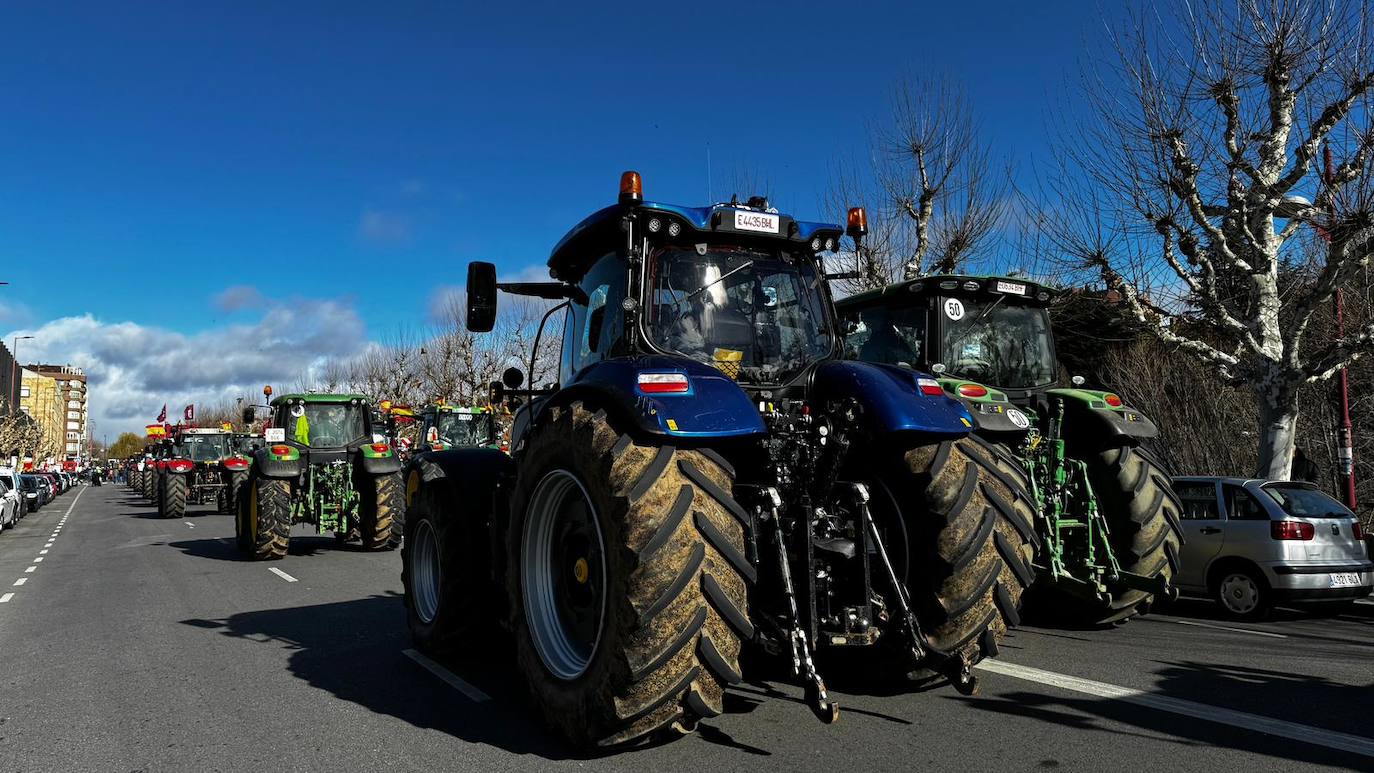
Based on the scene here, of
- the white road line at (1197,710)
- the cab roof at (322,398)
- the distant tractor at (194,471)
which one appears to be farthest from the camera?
the distant tractor at (194,471)

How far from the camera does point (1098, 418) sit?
7.25 meters

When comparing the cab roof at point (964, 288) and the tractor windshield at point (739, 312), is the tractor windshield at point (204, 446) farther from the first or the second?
the tractor windshield at point (739, 312)

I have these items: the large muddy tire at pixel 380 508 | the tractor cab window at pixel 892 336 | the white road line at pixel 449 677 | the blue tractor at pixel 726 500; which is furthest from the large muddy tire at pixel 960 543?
the large muddy tire at pixel 380 508

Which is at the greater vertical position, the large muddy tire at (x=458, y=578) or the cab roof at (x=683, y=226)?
the cab roof at (x=683, y=226)

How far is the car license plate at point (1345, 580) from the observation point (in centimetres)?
854

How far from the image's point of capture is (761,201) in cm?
526

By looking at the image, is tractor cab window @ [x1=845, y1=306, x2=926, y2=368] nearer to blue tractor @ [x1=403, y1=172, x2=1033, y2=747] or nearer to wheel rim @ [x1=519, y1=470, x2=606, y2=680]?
blue tractor @ [x1=403, y1=172, x2=1033, y2=747]

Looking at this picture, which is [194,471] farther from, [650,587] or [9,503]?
[650,587]

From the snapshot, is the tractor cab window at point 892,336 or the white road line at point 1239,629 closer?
the white road line at point 1239,629

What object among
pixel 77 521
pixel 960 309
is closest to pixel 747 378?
pixel 960 309

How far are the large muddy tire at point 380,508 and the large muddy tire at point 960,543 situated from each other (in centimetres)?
1099

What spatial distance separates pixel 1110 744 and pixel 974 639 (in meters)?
0.80

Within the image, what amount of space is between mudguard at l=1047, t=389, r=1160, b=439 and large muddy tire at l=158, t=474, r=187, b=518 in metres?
24.7

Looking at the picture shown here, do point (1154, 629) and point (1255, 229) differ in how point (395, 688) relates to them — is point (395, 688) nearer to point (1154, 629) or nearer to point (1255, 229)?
point (1154, 629)
